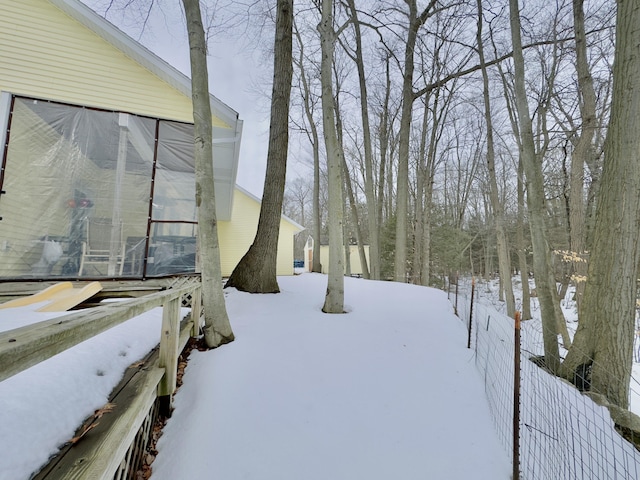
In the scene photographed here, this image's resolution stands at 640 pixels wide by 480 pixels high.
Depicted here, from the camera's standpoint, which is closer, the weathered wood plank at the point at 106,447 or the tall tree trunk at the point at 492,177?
the weathered wood plank at the point at 106,447

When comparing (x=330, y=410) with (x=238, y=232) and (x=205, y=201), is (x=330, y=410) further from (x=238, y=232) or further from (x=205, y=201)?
(x=238, y=232)

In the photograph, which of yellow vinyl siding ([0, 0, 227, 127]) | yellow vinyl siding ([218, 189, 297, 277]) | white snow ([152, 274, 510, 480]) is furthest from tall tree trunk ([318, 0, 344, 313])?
yellow vinyl siding ([218, 189, 297, 277])

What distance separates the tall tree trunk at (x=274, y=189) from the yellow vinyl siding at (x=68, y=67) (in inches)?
73.0

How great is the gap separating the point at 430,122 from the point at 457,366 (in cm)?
1421

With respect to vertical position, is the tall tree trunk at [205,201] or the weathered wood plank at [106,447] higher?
the tall tree trunk at [205,201]

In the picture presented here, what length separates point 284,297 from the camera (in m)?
5.41

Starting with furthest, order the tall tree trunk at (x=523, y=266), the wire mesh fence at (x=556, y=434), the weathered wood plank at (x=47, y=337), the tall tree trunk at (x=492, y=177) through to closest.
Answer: the tall tree trunk at (x=523, y=266) < the tall tree trunk at (x=492, y=177) < the wire mesh fence at (x=556, y=434) < the weathered wood plank at (x=47, y=337)

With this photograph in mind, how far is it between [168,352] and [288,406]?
3.37 feet

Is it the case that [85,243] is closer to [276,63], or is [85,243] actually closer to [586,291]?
[276,63]

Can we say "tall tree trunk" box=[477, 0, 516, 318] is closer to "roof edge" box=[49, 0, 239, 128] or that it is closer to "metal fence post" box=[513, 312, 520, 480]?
"roof edge" box=[49, 0, 239, 128]

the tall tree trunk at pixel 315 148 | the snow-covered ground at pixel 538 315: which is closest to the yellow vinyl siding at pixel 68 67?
the snow-covered ground at pixel 538 315

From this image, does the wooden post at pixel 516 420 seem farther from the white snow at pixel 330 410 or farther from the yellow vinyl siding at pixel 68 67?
the yellow vinyl siding at pixel 68 67

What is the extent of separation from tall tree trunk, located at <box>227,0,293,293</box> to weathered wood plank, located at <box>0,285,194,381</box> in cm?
439

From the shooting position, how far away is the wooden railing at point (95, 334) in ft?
2.39
